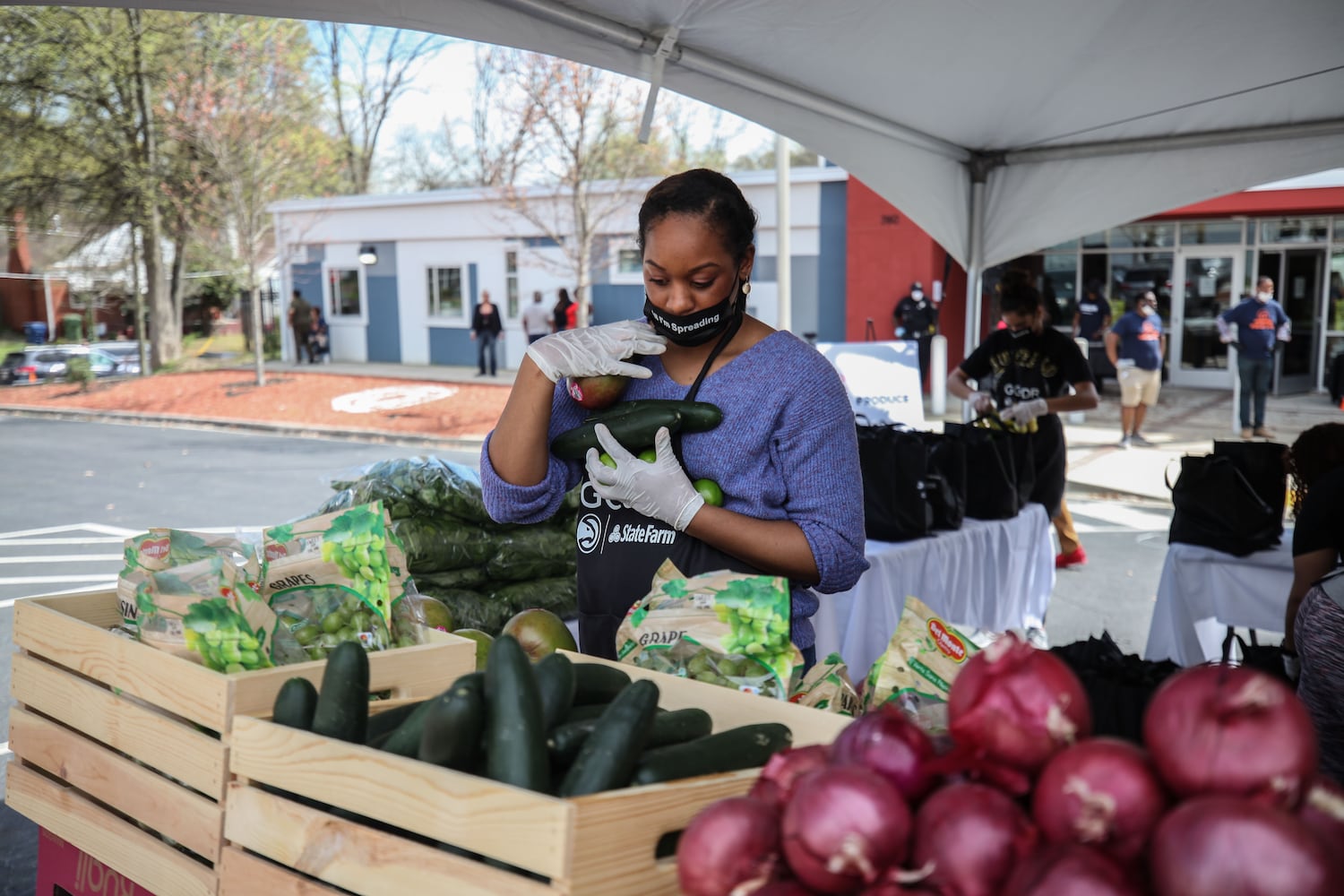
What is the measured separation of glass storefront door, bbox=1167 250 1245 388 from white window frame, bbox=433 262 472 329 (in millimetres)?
15106

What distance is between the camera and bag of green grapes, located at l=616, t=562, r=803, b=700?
186 cm

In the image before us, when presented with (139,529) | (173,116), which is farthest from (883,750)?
(173,116)

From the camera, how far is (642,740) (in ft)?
4.53

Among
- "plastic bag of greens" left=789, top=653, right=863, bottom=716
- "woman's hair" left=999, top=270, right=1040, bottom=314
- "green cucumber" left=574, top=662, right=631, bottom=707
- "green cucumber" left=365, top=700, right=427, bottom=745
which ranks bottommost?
"plastic bag of greens" left=789, top=653, right=863, bottom=716

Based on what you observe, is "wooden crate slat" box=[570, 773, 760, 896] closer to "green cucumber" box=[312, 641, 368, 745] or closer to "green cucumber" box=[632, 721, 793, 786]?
"green cucumber" box=[632, 721, 793, 786]

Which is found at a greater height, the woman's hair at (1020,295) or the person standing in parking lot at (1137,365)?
the woman's hair at (1020,295)

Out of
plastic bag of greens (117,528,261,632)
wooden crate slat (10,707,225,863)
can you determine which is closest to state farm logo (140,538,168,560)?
plastic bag of greens (117,528,261,632)

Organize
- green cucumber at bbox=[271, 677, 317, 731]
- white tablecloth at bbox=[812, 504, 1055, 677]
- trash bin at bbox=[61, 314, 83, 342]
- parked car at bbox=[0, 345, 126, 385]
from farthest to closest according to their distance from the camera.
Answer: trash bin at bbox=[61, 314, 83, 342] < parked car at bbox=[0, 345, 126, 385] < white tablecloth at bbox=[812, 504, 1055, 677] < green cucumber at bbox=[271, 677, 317, 731]

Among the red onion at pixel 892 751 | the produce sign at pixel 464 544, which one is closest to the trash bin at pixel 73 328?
the produce sign at pixel 464 544

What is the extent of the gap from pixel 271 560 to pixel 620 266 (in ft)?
68.7

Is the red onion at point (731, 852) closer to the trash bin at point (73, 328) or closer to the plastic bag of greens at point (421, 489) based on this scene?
the plastic bag of greens at point (421, 489)

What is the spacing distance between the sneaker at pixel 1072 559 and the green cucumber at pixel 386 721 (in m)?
6.75

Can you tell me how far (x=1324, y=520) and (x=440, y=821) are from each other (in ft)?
10.5

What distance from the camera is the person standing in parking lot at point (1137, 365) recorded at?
1331 cm
